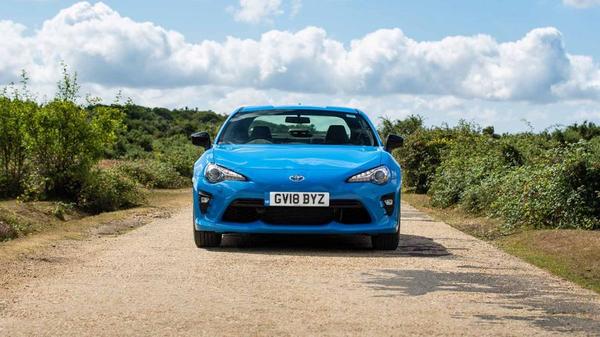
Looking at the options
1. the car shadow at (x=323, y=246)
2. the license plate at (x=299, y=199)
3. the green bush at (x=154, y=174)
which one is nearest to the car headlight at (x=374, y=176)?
the license plate at (x=299, y=199)

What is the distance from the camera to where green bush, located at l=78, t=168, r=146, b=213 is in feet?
61.8

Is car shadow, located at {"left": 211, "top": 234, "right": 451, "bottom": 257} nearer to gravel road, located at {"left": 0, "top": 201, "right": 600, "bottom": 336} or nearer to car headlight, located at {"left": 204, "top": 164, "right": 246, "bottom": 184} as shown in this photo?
gravel road, located at {"left": 0, "top": 201, "right": 600, "bottom": 336}

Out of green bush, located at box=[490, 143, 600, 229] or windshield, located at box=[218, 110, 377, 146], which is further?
green bush, located at box=[490, 143, 600, 229]

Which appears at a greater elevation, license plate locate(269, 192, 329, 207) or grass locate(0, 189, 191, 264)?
license plate locate(269, 192, 329, 207)

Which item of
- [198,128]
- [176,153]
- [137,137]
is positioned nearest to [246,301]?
[176,153]

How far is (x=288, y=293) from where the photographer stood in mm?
7805

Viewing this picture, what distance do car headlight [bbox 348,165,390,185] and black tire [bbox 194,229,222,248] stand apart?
5.70 ft

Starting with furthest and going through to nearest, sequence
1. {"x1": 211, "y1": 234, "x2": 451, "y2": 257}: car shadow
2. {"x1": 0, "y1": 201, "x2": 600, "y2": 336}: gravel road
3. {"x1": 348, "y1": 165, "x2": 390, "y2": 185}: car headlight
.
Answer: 1. {"x1": 211, "y1": 234, "x2": 451, "y2": 257}: car shadow
2. {"x1": 348, "y1": 165, "x2": 390, "y2": 185}: car headlight
3. {"x1": 0, "y1": 201, "x2": 600, "y2": 336}: gravel road

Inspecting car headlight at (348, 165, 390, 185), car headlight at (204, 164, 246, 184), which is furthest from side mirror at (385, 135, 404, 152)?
car headlight at (204, 164, 246, 184)

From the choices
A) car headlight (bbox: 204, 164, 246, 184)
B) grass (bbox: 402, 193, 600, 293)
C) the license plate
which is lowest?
grass (bbox: 402, 193, 600, 293)

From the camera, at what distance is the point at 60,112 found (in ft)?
61.6

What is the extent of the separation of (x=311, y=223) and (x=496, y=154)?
1054 cm

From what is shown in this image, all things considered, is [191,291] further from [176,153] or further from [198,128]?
[198,128]

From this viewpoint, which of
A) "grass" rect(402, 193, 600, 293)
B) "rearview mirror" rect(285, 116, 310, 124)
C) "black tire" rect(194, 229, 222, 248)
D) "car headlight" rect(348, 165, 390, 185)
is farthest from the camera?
"rearview mirror" rect(285, 116, 310, 124)
